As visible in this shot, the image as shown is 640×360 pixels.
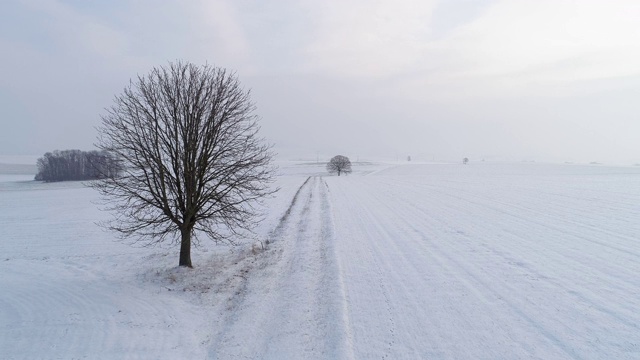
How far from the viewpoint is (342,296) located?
33.0ft

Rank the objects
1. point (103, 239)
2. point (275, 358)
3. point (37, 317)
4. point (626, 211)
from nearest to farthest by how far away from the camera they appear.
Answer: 1. point (275, 358)
2. point (37, 317)
3. point (103, 239)
4. point (626, 211)

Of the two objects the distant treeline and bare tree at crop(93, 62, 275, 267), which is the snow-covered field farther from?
the distant treeline

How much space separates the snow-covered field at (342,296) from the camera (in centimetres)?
750

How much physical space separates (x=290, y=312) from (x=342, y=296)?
1635 millimetres

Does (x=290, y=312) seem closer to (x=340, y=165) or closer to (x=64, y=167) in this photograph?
(x=340, y=165)

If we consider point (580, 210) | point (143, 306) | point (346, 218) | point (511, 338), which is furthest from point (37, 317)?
point (580, 210)

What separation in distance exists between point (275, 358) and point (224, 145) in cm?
769

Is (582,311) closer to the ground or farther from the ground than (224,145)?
closer to the ground

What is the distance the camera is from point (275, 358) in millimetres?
7039

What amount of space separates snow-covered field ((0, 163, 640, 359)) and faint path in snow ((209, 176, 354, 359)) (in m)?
0.04

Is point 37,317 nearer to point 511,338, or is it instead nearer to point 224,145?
point 224,145

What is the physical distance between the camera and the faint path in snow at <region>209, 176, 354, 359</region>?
7383 mm

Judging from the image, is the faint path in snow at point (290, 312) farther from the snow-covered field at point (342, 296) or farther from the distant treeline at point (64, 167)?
the distant treeline at point (64, 167)

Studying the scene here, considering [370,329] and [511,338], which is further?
[370,329]
